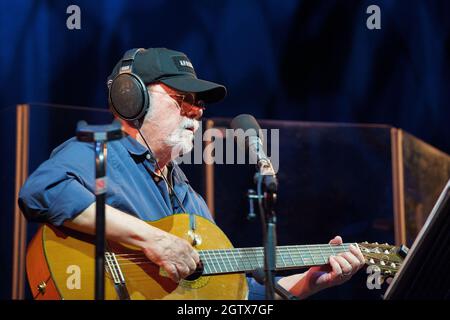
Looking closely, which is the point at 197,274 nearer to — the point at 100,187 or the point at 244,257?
the point at 244,257

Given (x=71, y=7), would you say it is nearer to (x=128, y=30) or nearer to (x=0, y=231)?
(x=128, y=30)

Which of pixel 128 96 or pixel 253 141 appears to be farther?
pixel 128 96

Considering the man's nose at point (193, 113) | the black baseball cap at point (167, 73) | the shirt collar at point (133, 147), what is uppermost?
the black baseball cap at point (167, 73)

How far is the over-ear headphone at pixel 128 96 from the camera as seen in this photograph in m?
2.62

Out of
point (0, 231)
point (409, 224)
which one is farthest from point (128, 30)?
point (409, 224)

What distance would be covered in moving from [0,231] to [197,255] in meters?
1.42

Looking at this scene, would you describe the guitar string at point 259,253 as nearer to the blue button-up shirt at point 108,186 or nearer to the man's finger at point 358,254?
the man's finger at point 358,254

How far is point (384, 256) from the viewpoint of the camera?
288cm

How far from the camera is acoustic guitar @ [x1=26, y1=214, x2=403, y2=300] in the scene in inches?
88.6

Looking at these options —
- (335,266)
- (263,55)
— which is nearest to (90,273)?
(335,266)

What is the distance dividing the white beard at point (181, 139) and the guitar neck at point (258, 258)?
44 centimetres

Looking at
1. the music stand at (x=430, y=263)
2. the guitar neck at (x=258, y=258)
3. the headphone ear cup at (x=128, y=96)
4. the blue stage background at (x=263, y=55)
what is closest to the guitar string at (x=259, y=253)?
the guitar neck at (x=258, y=258)

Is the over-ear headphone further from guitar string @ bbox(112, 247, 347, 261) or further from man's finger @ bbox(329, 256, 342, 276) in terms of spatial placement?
man's finger @ bbox(329, 256, 342, 276)
